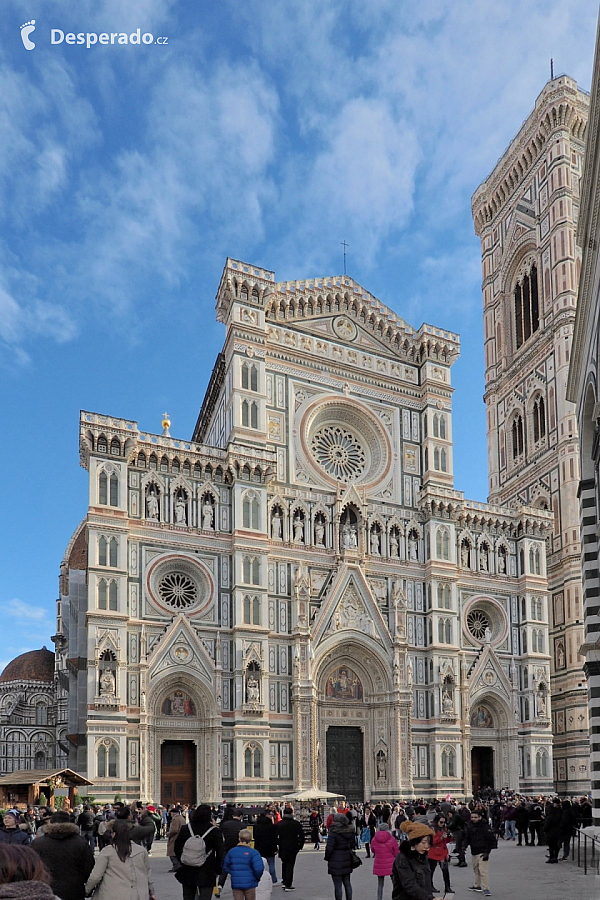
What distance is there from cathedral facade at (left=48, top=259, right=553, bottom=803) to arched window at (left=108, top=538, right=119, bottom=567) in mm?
53

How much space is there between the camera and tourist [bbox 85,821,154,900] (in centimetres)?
832

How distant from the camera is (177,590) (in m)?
37.8

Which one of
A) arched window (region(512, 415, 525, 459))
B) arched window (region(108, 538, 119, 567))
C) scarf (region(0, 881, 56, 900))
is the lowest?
scarf (region(0, 881, 56, 900))

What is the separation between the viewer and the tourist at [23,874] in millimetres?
2980

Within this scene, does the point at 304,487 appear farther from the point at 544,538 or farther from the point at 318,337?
the point at 544,538

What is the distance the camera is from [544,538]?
152 feet

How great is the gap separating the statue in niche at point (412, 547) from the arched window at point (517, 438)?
13.2 metres

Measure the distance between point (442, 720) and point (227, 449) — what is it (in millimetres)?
14190

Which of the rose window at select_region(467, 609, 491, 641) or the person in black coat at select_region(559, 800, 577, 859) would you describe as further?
the rose window at select_region(467, 609, 491, 641)

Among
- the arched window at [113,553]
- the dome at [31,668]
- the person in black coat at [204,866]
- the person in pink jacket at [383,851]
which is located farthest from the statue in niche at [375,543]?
the dome at [31,668]

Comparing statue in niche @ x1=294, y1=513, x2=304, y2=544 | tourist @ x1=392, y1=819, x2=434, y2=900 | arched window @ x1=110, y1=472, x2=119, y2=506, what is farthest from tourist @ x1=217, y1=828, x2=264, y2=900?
statue in niche @ x1=294, y1=513, x2=304, y2=544

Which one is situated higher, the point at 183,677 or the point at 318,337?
the point at 318,337

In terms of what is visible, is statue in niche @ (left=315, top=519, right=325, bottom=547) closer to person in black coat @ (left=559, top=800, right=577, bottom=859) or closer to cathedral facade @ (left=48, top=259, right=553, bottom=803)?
cathedral facade @ (left=48, top=259, right=553, bottom=803)

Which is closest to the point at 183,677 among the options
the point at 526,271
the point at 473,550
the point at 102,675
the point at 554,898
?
the point at 102,675
